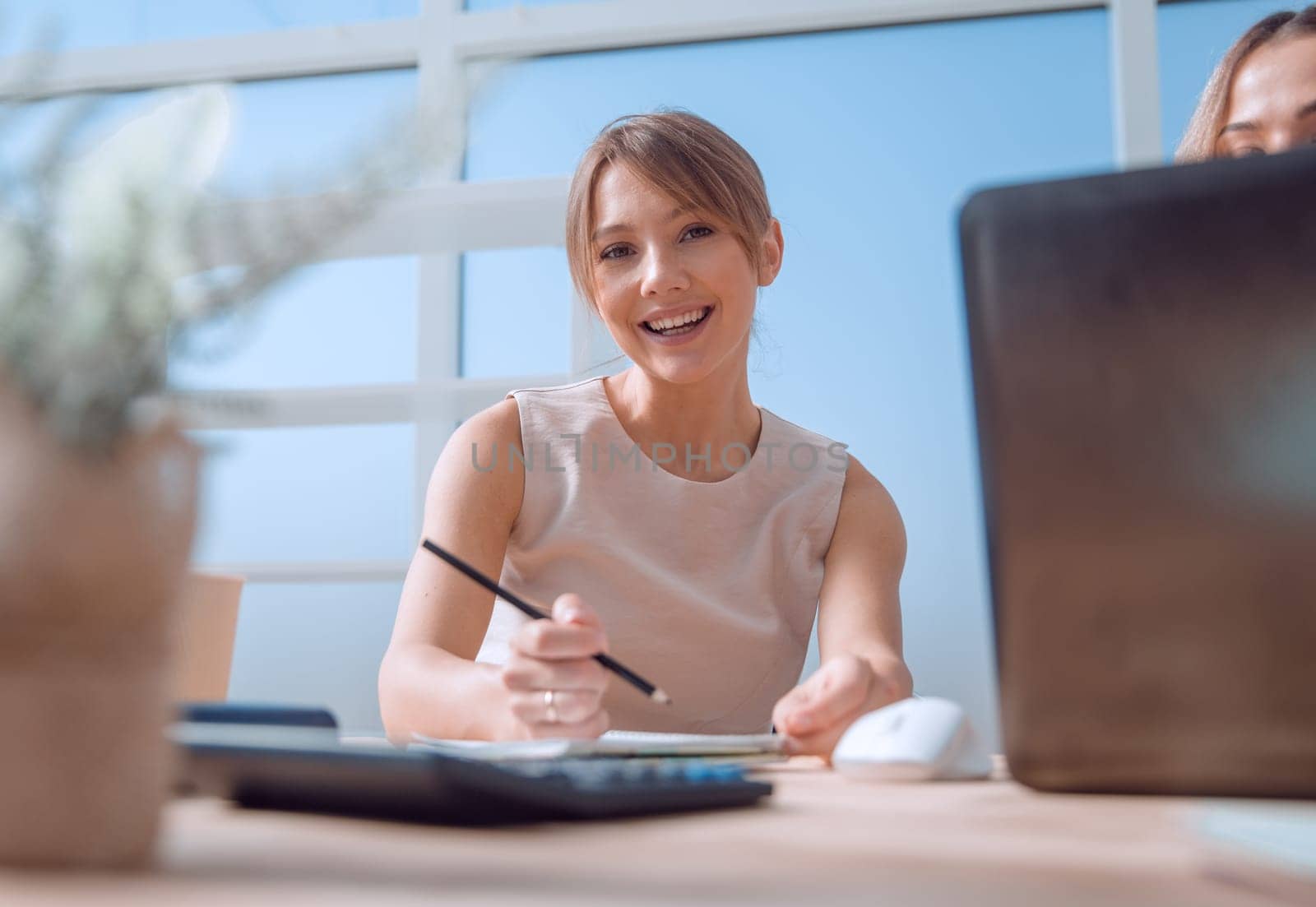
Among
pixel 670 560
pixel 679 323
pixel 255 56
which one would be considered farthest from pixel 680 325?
pixel 255 56

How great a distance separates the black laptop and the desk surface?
0.05m

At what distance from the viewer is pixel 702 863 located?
39cm

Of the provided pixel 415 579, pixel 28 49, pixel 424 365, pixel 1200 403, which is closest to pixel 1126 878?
pixel 1200 403

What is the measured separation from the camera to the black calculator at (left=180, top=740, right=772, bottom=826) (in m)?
0.42

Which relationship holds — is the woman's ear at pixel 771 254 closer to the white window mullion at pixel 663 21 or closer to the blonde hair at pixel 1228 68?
the blonde hair at pixel 1228 68

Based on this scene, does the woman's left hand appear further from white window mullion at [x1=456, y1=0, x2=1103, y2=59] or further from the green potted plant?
white window mullion at [x1=456, y1=0, x2=1103, y2=59]

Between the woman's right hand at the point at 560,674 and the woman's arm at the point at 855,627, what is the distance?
0.17 m

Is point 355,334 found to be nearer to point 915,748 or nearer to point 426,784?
point 915,748

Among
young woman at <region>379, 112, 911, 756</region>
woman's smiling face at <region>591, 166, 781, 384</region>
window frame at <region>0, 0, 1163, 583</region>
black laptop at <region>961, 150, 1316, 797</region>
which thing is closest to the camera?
black laptop at <region>961, 150, 1316, 797</region>

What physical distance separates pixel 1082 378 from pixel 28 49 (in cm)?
45

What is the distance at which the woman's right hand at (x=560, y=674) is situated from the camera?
842mm

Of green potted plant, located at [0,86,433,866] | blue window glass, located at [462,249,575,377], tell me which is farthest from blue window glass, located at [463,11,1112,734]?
green potted plant, located at [0,86,433,866]

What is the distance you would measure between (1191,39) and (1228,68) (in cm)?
170

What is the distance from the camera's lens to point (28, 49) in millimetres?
340
